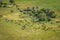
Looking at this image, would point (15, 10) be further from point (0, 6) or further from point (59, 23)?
point (59, 23)

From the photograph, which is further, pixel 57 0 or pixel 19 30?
pixel 57 0

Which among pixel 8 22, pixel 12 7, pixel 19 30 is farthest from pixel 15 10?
pixel 19 30

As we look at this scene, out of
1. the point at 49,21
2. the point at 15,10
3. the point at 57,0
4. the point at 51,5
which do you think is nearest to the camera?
the point at 49,21

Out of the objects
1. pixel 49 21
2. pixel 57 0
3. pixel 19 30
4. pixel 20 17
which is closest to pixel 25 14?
pixel 20 17

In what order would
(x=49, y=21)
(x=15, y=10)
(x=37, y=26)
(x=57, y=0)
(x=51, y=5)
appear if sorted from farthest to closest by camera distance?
(x=57, y=0)
(x=51, y=5)
(x=15, y=10)
(x=49, y=21)
(x=37, y=26)

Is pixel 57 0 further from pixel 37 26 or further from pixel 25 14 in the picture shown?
pixel 37 26

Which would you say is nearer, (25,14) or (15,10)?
(25,14)

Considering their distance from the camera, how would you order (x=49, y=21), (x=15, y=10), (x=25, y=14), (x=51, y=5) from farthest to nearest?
1. (x=51, y=5)
2. (x=15, y=10)
3. (x=25, y=14)
4. (x=49, y=21)

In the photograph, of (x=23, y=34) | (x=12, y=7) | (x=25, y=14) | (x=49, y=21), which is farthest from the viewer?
(x=12, y=7)
